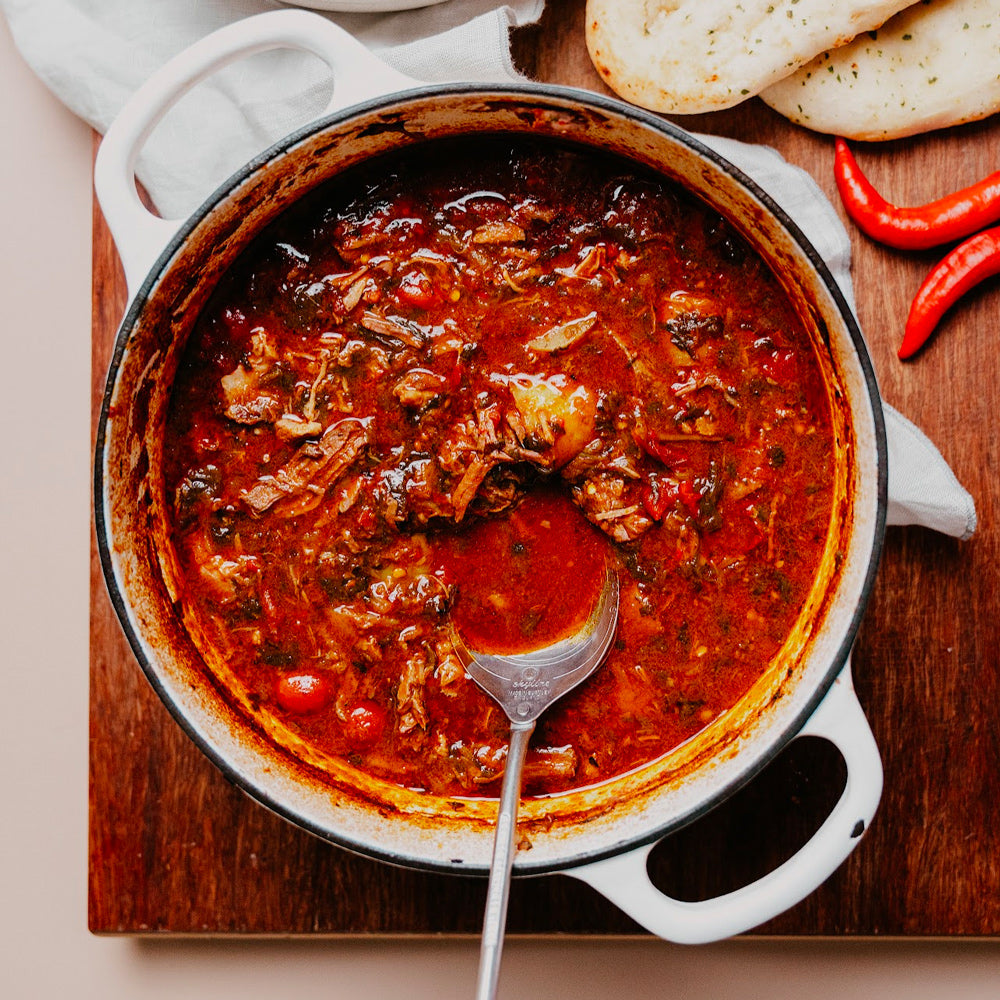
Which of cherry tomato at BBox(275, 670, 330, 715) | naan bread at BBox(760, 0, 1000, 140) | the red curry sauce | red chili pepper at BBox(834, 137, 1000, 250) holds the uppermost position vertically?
naan bread at BBox(760, 0, 1000, 140)

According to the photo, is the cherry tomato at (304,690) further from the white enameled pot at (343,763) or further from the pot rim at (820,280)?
the pot rim at (820,280)

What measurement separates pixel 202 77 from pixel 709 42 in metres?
1.33

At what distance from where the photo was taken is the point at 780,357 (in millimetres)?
2709

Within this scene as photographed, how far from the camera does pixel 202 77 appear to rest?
7.75 feet

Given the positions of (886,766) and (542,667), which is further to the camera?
(886,766)

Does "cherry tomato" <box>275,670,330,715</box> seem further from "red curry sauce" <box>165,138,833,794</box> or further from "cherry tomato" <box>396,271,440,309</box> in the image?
"cherry tomato" <box>396,271,440,309</box>

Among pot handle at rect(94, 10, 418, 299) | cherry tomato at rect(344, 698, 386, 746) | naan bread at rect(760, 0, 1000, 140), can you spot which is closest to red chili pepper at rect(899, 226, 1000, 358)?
naan bread at rect(760, 0, 1000, 140)

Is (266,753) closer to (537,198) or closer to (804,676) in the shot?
(804,676)

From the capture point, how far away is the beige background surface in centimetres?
310

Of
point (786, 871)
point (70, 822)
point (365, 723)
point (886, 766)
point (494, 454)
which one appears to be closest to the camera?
point (786, 871)

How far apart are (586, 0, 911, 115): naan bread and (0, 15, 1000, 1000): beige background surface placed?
5.27 feet

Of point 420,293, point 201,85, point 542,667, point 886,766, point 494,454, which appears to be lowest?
point 886,766

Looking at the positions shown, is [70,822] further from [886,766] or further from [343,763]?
[886,766]

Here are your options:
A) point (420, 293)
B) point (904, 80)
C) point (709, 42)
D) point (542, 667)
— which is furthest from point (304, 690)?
point (904, 80)
